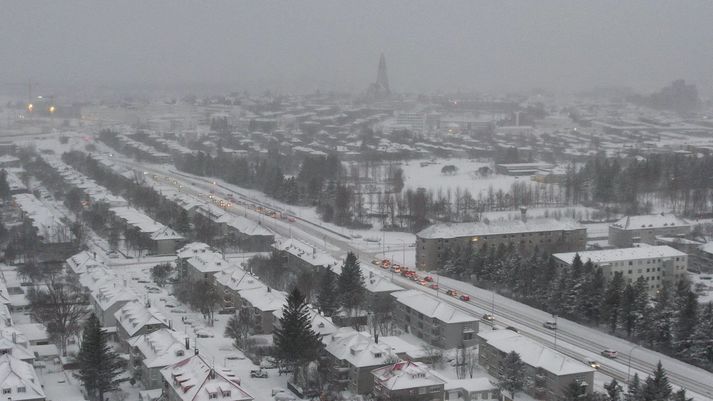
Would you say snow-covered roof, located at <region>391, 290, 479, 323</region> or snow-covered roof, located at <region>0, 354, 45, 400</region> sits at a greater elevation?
snow-covered roof, located at <region>0, 354, 45, 400</region>

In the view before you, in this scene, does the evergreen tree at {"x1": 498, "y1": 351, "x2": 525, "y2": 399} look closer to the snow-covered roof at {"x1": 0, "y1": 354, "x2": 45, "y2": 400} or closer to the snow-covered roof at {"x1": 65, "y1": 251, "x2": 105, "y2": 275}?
the snow-covered roof at {"x1": 0, "y1": 354, "x2": 45, "y2": 400}

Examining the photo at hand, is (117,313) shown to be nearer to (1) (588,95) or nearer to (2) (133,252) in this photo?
(2) (133,252)

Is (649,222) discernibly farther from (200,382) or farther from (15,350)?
(15,350)

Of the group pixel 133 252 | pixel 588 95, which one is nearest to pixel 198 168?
pixel 133 252

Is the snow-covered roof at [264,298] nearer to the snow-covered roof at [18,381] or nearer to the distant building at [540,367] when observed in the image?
the distant building at [540,367]

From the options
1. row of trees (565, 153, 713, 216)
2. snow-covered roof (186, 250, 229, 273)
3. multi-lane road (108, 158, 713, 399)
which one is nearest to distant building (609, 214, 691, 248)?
row of trees (565, 153, 713, 216)

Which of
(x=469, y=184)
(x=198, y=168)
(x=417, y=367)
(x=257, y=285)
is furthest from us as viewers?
(x=198, y=168)

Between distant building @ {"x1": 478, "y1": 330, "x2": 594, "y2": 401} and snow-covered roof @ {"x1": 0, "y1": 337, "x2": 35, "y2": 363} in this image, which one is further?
snow-covered roof @ {"x1": 0, "y1": 337, "x2": 35, "y2": 363}
